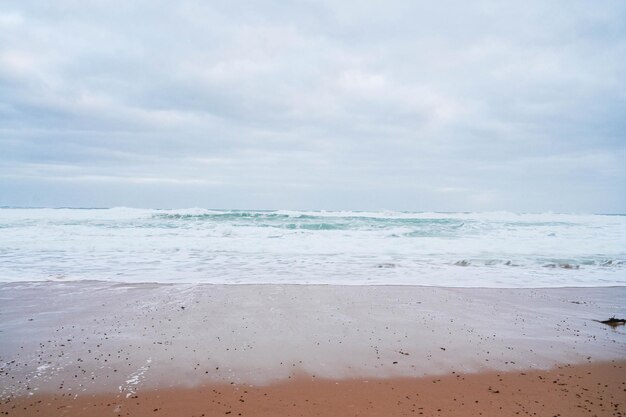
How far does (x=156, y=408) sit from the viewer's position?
3.34m

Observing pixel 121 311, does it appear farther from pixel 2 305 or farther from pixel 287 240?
pixel 287 240

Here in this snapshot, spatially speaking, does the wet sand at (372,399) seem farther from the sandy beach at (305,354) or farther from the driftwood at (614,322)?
the driftwood at (614,322)

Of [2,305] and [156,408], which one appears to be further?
[2,305]

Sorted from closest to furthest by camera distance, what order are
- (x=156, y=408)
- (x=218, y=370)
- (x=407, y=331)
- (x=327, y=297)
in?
(x=156, y=408) < (x=218, y=370) < (x=407, y=331) < (x=327, y=297)

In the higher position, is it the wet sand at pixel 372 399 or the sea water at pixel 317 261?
the sea water at pixel 317 261

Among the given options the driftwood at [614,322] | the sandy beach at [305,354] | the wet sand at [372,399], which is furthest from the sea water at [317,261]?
the wet sand at [372,399]

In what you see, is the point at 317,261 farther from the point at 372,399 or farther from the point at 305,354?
the point at 372,399

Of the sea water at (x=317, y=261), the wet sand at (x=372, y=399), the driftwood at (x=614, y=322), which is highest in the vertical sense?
the sea water at (x=317, y=261)

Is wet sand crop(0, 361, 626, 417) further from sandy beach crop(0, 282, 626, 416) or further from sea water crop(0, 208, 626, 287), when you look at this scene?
sea water crop(0, 208, 626, 287)

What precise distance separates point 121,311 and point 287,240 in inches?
479

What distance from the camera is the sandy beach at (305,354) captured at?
350 centimetres

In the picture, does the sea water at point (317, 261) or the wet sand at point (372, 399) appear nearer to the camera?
the wet sand at point (372, 399)

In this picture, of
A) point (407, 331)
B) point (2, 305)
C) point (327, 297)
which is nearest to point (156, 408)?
point (407, 331)

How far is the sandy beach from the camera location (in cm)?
350
